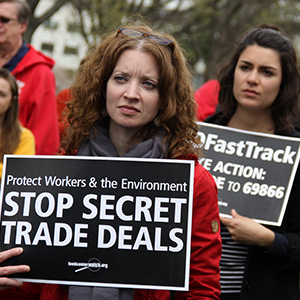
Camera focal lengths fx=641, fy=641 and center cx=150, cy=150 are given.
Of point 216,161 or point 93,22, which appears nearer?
point 216,161

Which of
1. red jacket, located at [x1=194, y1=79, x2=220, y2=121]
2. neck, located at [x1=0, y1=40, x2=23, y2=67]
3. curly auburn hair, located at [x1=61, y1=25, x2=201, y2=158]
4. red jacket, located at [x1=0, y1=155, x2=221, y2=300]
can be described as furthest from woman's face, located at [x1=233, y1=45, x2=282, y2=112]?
neck, located at [x1=0, y1=40, x2=23, y2=67]

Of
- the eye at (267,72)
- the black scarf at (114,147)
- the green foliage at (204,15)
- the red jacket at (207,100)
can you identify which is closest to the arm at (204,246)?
the black scarf at (114,147)

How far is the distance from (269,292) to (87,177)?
5.00ft

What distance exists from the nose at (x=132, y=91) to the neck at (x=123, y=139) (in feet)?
0.66

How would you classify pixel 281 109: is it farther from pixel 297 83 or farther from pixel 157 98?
pixel 157 98

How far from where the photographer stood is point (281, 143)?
3805mm

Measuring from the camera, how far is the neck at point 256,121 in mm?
4000

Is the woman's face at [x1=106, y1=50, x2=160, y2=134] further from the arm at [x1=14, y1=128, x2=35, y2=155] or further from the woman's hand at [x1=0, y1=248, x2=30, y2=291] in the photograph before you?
the arm at [x1=14, y1=128, x2=35, y2=155]

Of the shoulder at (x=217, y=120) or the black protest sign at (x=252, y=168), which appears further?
the shoulder at (x=217, y=120)

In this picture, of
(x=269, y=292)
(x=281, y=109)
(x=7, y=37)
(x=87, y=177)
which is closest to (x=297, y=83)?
(x=281, y=109)

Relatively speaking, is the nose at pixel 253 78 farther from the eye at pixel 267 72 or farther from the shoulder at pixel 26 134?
the shoulder at pixel 26 134

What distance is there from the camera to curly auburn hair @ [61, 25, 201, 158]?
9.45ft

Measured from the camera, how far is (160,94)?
2.90 metres

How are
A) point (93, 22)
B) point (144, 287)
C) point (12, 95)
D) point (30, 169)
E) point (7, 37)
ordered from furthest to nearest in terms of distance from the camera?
point (93, 22)
point (7, 37)
point (12, 95)
point (30, 169)
point (144, 287)
